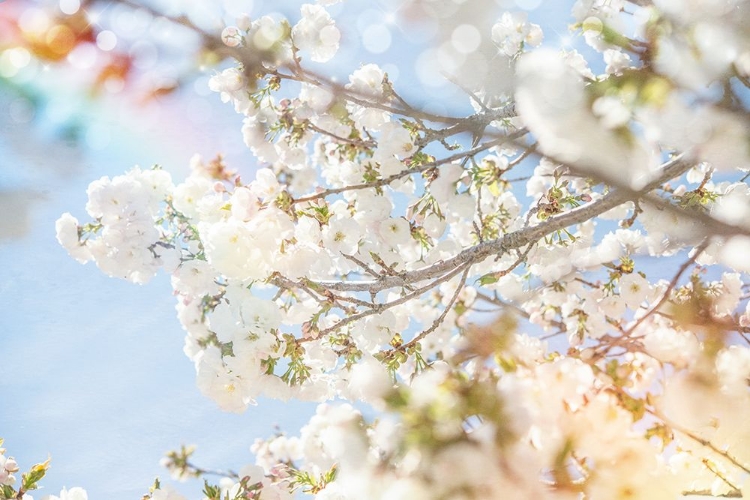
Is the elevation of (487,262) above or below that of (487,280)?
above

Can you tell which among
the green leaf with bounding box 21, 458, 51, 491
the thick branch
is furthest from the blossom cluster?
the green leaf with bounding box 21, 458, 51, 491

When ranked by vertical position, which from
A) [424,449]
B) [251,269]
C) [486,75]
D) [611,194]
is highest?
[486,75]

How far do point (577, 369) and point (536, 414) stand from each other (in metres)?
0.15

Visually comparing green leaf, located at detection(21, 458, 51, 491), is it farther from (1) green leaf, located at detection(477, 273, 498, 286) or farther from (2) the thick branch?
(1) green leaf, located at detection(477, 273, 498, 286)

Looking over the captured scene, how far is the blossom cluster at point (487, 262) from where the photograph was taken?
75 centimetres

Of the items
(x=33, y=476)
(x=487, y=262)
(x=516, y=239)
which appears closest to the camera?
(x=516, y=239)

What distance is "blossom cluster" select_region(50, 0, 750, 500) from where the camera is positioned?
748mm

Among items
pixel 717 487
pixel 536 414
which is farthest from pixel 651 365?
pixel 536 414

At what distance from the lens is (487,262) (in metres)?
3.74

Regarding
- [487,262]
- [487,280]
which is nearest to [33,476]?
[487,280]

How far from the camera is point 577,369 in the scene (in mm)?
842

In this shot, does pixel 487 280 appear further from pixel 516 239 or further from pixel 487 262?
pixel 487 262

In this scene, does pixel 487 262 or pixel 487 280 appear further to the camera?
pixel 487 262

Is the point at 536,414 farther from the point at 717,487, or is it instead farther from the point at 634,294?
the point at 634,294
